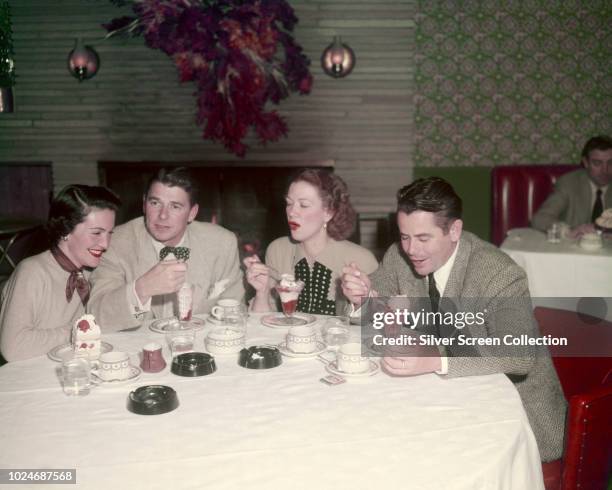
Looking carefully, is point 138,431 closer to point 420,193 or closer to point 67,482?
point 67,482

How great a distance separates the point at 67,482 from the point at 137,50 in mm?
5047

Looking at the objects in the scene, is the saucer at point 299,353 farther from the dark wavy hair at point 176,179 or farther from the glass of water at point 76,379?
the dark wavy hair at point 176,179

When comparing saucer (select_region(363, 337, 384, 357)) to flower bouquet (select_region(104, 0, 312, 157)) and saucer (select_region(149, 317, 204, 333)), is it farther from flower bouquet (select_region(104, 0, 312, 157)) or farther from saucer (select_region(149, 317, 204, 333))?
flower bouquet (select_region(104, 0, 312, 157))

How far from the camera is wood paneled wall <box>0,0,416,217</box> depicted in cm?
560

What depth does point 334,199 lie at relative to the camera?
3059 mm

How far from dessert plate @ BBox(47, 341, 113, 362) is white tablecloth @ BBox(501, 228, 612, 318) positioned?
2777 mm

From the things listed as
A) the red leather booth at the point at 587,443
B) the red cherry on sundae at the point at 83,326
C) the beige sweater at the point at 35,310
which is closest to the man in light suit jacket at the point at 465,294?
the red leather booth at the point at 587,443

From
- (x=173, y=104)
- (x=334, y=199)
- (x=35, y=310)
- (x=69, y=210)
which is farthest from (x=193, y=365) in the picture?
(x=173, y=104)

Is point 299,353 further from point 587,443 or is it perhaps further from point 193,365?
point 587,443

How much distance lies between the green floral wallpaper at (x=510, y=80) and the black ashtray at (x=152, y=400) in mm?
4687

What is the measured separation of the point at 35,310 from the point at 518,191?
13.9 feet

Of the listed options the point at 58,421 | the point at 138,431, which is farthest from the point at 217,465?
the point at 58,421

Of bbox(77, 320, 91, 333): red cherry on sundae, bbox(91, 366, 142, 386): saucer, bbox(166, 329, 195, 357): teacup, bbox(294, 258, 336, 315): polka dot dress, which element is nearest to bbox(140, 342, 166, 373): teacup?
bbox(91, 366, 142, 386): saucer

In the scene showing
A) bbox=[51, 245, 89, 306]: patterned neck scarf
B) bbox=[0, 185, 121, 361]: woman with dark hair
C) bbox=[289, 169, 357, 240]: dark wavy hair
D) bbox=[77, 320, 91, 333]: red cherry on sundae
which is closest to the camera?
bbox=[77, 320, 91, 333]: red cherry on sundae
